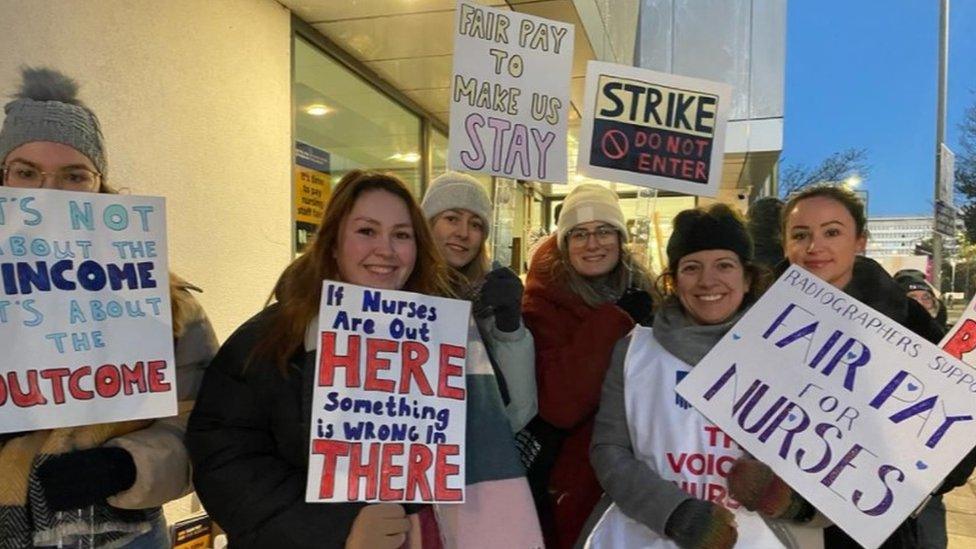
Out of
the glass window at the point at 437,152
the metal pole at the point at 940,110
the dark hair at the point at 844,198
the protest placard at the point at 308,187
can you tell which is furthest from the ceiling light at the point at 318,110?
the metal pole at the point at 940,110

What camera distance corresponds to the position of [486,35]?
2.63 m

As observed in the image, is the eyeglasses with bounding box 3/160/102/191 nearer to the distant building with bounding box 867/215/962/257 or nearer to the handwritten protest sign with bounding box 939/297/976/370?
the handwritten protest sign with bounding box 939/297/976/370

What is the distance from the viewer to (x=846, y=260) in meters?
2.35

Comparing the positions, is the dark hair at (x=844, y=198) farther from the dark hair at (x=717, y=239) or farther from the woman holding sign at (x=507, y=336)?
the woman holding sign at (x=507, y=336)

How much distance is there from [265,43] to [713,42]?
12592 millimetres

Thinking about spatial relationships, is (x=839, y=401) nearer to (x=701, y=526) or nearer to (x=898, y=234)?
(x=701, y=526)

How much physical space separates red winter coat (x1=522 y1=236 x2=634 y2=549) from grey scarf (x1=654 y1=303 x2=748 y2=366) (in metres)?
0.22

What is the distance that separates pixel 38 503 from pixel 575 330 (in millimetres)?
1551

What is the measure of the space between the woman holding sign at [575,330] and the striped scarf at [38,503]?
1.25m

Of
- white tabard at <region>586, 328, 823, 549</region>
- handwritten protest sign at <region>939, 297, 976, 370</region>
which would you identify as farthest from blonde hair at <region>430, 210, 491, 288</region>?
handwritten protest sign at <region>939, 297, 976, 370</region>

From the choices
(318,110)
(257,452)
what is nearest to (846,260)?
(257,452)

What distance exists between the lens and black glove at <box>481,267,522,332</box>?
2.07 metres

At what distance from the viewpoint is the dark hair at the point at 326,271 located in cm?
174

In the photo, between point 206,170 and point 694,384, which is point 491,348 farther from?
point 206,170
